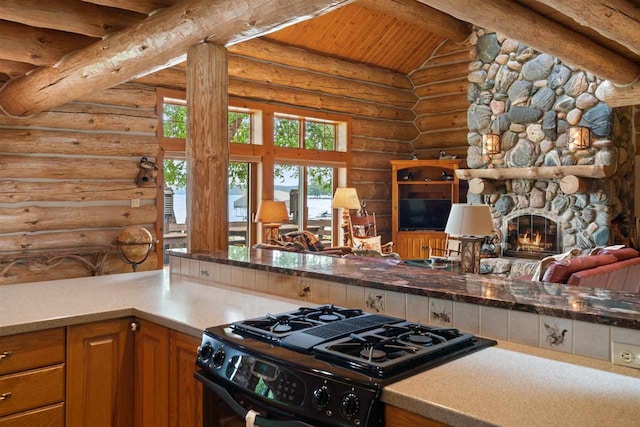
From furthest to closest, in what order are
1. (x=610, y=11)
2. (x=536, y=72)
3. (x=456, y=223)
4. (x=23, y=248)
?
(x=536, y=72) < (x=23, y=248) < (x=456, y=223) < (x=610, y=11)

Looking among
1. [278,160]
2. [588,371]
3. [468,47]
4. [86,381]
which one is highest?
[468,47]

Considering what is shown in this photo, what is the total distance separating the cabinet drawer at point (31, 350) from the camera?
2168 mm

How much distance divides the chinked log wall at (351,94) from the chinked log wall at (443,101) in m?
0.20

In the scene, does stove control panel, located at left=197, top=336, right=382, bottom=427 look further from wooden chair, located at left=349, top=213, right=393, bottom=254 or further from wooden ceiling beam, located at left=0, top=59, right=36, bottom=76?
wooden chair, located at left=349, top=213, right=393, bottom=254

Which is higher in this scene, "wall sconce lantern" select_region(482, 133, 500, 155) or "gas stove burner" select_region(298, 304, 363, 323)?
"wall sconce lantern" select_region(482, 133, 500, 155)

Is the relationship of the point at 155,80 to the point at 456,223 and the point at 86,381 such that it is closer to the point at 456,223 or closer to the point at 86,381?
the point at 456,223

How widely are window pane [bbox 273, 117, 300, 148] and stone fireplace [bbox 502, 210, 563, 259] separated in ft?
11.1

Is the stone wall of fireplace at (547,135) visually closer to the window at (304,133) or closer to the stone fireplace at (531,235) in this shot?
the stone fireplace at (531,235)

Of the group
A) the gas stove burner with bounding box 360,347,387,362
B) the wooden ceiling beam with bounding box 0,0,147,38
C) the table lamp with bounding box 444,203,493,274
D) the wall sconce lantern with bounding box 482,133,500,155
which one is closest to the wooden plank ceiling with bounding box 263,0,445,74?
the wall sconce lantern with bounding box 482,133,500,155

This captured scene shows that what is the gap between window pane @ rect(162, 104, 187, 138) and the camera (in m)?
6.79

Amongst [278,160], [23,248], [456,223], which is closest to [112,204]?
[23,248]

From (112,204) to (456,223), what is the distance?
388 cm

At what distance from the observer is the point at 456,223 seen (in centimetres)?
440

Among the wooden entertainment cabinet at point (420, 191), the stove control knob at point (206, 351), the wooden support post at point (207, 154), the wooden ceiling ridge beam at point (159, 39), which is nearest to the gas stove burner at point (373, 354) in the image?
the stove control knob at point (206, 351)
